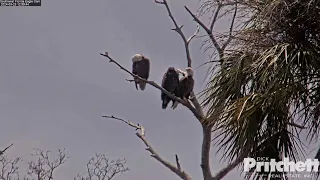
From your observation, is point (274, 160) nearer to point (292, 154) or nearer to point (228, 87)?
point (292, 154)

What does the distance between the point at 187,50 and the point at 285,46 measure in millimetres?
3640

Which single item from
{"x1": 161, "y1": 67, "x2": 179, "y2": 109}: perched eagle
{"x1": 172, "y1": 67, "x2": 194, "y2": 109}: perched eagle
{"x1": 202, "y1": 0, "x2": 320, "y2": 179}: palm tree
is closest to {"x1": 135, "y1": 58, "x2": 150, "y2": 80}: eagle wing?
{"x1": 161, "y1": 67, "x2": 179, "y2": 109}: perched eagle

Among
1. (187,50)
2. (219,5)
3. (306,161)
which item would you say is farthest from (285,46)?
(187,50)

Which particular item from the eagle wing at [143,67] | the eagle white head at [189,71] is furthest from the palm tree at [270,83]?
the eagle wing at [143,67]

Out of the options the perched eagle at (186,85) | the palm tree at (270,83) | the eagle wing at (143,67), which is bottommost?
the palm tree at (270,83)

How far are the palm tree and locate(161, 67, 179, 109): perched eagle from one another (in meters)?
3.86

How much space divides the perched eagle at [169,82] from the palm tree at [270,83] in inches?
152

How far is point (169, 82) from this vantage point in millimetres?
7566

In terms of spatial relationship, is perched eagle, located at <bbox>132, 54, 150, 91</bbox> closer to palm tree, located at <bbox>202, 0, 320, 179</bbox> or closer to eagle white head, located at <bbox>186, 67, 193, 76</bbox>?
eagle white head, located at <bbox>186, 67, 193, 76</bbox>

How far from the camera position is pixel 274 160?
343 centimetres

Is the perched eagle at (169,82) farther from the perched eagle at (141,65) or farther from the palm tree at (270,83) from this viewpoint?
the palm tree at (270,83)

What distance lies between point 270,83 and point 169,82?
14.7 feet

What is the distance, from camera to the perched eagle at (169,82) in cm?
744

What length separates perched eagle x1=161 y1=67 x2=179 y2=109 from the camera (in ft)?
24.4
